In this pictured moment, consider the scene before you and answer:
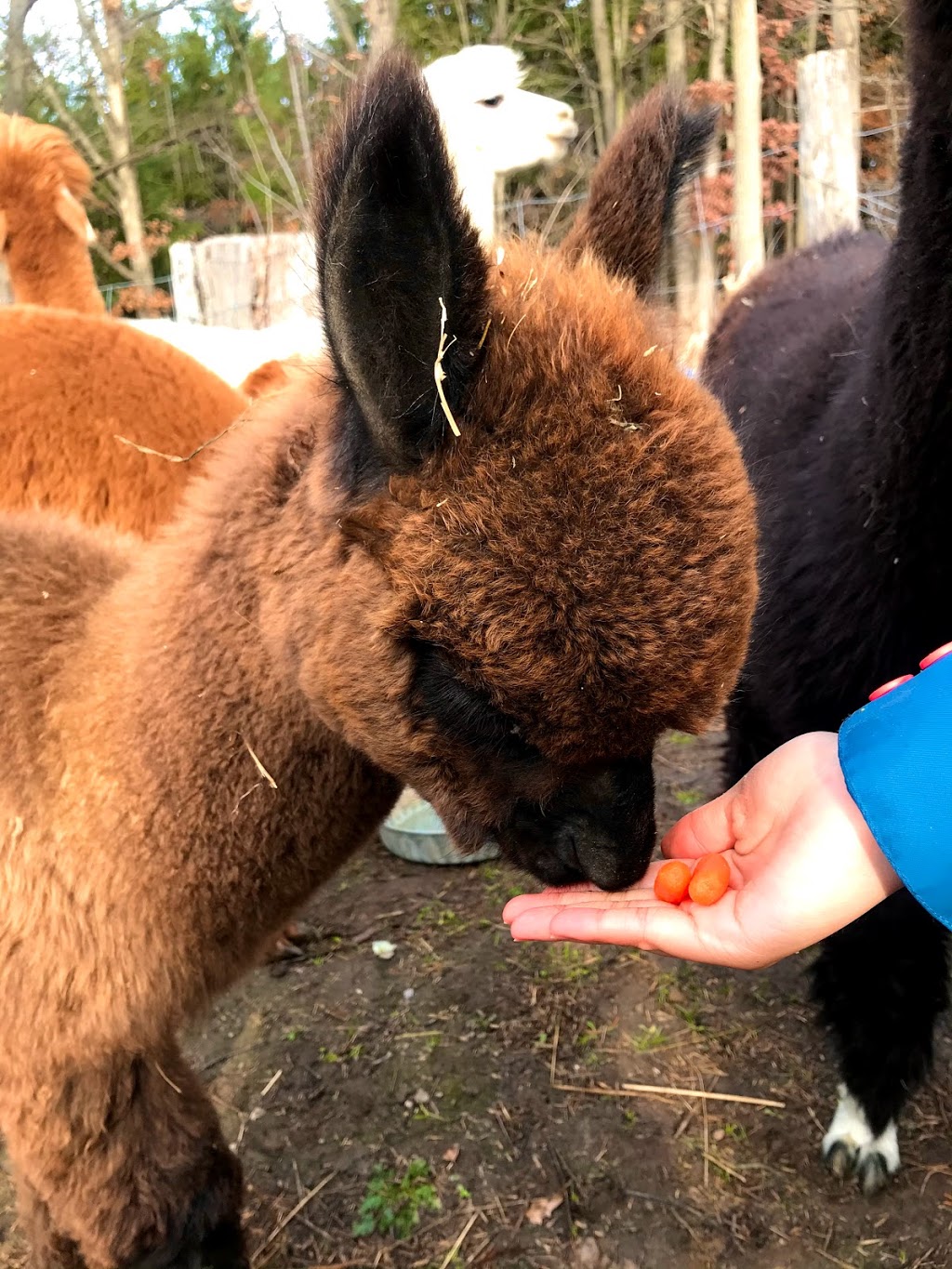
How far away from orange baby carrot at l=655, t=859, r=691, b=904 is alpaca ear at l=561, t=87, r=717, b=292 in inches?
34.3

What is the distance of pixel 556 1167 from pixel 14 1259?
3.85ft

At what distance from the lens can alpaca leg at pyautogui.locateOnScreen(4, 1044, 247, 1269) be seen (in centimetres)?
142

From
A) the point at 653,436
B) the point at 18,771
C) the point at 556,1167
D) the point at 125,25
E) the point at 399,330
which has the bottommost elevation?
the point at 556,1167

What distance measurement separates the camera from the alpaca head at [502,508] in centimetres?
99

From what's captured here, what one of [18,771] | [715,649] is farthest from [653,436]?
[18,771]

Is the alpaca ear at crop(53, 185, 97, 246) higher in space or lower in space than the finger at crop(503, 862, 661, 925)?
higher

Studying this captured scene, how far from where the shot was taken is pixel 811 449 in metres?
2.04

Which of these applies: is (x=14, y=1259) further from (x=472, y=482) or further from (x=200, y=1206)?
(x=472, y=482)

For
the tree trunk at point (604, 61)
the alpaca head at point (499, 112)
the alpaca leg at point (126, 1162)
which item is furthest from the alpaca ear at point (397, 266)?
the tree trunk at point (604, 61)

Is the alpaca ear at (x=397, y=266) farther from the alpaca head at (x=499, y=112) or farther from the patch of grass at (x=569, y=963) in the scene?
the alpaca head at (x=499, y=112)

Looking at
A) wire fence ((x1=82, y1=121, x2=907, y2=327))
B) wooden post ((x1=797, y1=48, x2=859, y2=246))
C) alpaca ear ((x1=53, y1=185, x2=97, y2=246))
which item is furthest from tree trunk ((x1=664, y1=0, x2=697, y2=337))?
wooden post ((x1=797, y1=48, x2=859, y2=246))

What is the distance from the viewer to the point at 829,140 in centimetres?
465

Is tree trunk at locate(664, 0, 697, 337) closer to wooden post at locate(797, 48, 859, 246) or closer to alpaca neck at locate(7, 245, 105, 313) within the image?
alpaca neck at locate(7, 245, 105, 313)

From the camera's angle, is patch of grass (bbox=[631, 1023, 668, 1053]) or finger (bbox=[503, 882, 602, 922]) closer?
finger (bbox=[503, 882, 602, 922])
